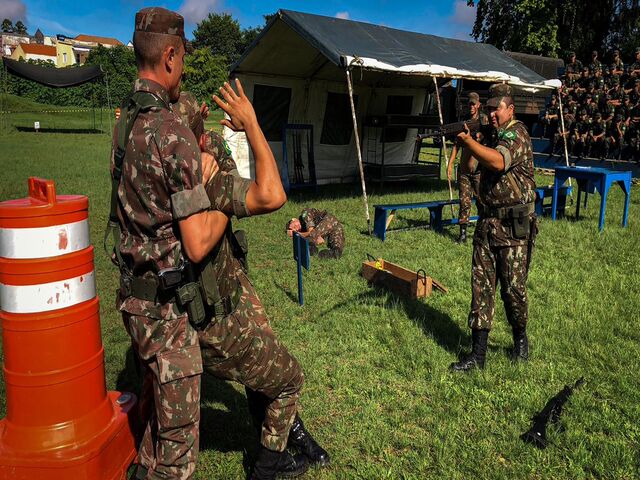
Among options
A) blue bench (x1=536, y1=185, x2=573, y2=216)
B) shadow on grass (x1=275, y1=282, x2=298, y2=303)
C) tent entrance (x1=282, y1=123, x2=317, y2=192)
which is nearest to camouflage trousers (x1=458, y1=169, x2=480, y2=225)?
blue bench (x1=536, y1=185, x2=573, y2=216)

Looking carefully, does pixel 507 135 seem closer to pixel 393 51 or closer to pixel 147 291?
pixel 147 291

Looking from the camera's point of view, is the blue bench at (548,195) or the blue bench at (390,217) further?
the blue bench at (548,195)

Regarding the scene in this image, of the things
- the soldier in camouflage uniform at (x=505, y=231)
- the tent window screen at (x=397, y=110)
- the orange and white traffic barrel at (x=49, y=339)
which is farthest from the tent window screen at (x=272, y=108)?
the orange and white traffic barrel at (x=49, y=339)

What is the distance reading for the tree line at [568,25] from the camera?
3039 centimetres

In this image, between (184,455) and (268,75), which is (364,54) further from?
(184,455)

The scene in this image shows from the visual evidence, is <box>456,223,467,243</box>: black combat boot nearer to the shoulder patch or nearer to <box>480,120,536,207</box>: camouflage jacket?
<box>480,120,536,207</box>: camouflage jacket

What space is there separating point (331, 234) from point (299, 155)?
6.79m

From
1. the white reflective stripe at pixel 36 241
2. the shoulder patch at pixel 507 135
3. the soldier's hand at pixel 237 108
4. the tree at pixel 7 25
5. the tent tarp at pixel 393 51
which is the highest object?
the tree at pixel 7 25

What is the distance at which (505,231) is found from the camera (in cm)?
402

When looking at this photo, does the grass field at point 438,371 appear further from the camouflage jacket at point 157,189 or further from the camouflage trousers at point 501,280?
the camouflage jacket at point 157,189

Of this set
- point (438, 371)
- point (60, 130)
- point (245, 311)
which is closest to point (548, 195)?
point (438, 371)

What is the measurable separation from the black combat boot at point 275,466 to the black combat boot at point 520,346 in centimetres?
221

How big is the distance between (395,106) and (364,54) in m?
5.84

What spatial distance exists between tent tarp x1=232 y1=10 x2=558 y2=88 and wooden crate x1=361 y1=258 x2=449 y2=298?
12.9ft
